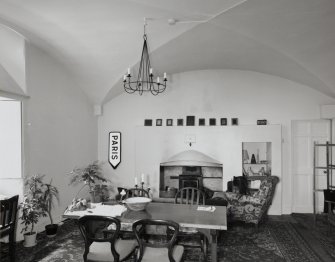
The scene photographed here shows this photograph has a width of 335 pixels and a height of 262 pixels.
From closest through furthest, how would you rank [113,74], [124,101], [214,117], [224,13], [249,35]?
1. [224,13]
2. [249,35]
3. [113,74]
4. [214,117]
5. [124,101]

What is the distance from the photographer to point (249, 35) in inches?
181

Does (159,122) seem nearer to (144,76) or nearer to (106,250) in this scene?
(144,76)

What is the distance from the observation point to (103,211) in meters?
3.48

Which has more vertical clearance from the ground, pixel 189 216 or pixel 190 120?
pixel 190 120

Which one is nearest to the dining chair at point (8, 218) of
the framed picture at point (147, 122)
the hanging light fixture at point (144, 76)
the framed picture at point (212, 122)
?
the hanging light fixture at point (144, 76)

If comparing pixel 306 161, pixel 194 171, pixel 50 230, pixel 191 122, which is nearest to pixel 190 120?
pixel 191 122

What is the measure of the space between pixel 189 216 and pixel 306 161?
4.25 metres

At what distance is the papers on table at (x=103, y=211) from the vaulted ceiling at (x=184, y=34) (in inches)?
96.4

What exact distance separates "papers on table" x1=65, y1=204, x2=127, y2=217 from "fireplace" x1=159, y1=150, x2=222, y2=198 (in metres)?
3.14

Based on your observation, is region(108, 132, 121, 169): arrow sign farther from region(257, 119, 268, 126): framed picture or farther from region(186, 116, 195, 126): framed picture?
region(257, 119, 268, 126): framed picture

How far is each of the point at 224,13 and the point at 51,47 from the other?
2.80 m

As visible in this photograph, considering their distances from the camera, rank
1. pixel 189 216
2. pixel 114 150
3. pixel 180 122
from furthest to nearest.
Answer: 1. pixel 114 150
2. pixel 180 122
3. pixel 189 216

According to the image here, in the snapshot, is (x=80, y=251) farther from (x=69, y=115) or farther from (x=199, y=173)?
(x=199, y=173)

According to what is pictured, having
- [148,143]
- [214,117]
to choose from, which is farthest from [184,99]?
[148,143]
